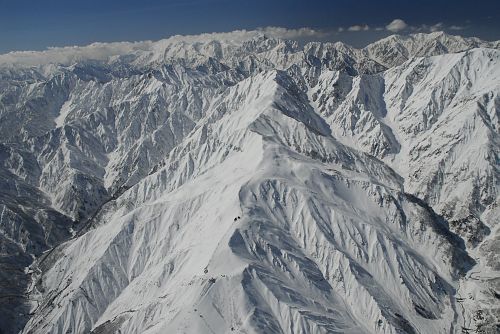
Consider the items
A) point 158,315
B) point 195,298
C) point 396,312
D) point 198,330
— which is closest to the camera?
point 198,330

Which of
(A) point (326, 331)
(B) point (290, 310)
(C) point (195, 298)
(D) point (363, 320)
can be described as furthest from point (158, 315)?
(D) point (363, 320)

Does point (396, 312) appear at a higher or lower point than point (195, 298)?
higher

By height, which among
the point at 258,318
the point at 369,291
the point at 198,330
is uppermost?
the point at 369,291

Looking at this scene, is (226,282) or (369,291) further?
(369,291)

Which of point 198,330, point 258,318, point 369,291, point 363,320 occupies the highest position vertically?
point 369,291

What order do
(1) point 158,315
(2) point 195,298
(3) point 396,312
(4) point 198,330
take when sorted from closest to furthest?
(4) point 198,330 < (2) point 195,298 < (1) point 158,315 < (3) point 396,312

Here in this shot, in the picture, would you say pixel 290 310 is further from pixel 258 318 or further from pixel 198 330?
pixel 198 330

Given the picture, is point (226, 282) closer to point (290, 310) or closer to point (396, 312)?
point (290, 310)

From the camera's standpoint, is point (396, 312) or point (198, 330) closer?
point (198, 330)

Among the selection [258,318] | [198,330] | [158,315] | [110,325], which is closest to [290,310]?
[258,318]
